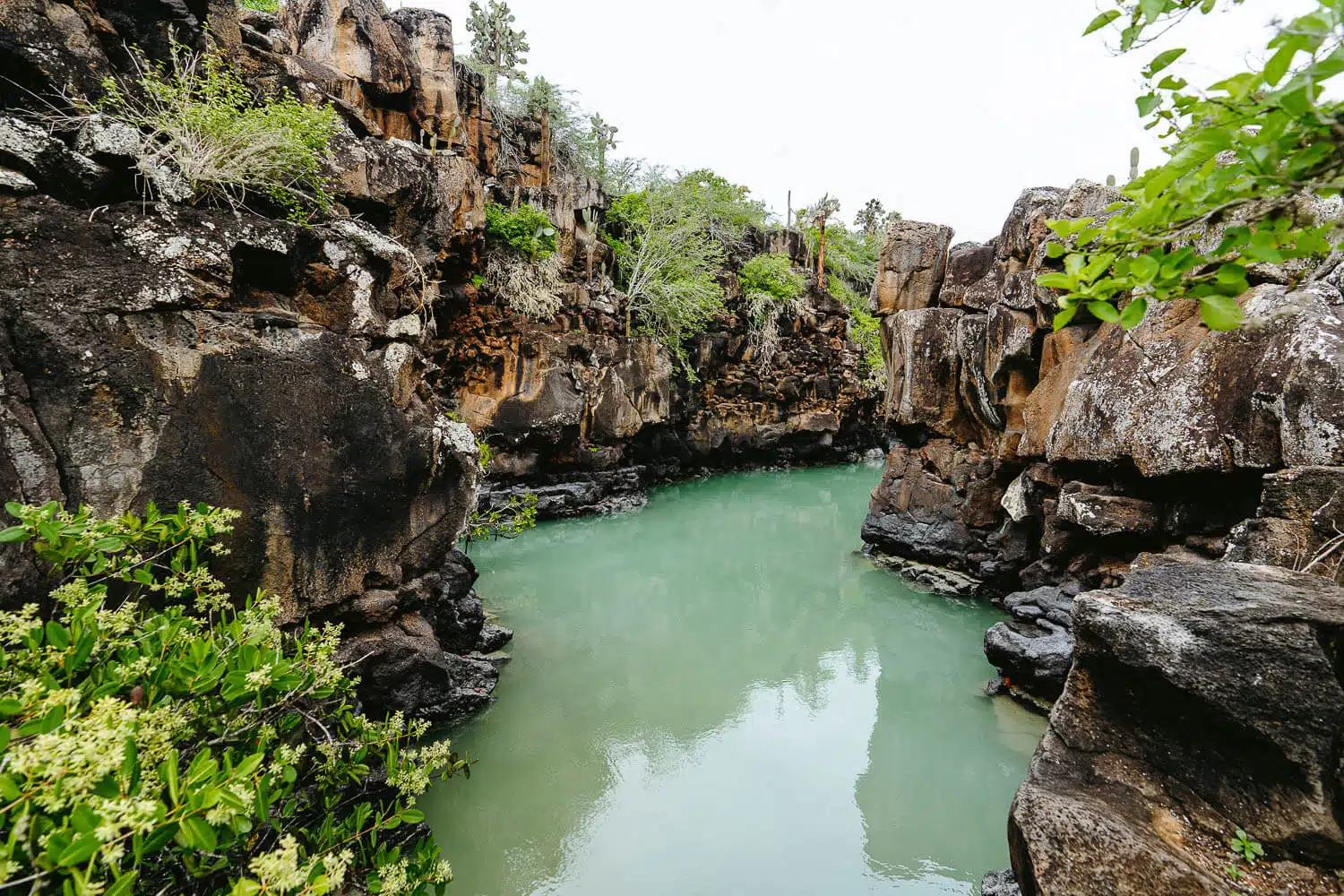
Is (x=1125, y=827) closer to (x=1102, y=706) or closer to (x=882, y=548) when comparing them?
(x=1102, y=706)

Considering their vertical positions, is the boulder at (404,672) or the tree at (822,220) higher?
the tree at (822,220)

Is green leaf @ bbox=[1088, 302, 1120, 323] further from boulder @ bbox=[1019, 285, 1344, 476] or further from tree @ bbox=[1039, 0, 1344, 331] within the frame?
boulder @ bbox=[1019, 285, 1344, 476]

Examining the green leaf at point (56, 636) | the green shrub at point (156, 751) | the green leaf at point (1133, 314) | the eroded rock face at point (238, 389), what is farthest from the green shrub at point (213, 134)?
the green leaf at point (1133, 314)

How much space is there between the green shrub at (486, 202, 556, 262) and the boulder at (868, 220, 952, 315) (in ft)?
22.3

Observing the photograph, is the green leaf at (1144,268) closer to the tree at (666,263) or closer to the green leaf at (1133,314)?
the green leaf at (1133,314)

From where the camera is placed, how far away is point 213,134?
11.2 ft

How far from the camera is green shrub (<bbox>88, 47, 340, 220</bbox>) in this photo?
3.28m

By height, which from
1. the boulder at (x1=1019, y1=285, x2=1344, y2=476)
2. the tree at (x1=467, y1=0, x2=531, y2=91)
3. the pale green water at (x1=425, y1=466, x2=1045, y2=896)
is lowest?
the pale green water at (x1=425, y1=466, x2=1045, y2=896)

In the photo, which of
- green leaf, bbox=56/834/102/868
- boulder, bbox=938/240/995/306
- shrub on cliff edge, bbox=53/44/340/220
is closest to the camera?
green leaf, bbox=56/834/102/868

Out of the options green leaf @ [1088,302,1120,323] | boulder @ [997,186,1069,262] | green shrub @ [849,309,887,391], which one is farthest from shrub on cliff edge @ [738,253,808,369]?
green leaf @ [1088,302,1120,323]

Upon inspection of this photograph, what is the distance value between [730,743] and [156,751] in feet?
14.7

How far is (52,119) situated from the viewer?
299 centimetres

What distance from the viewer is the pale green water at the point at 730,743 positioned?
378 cm

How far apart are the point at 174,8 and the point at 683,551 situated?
365 inches
